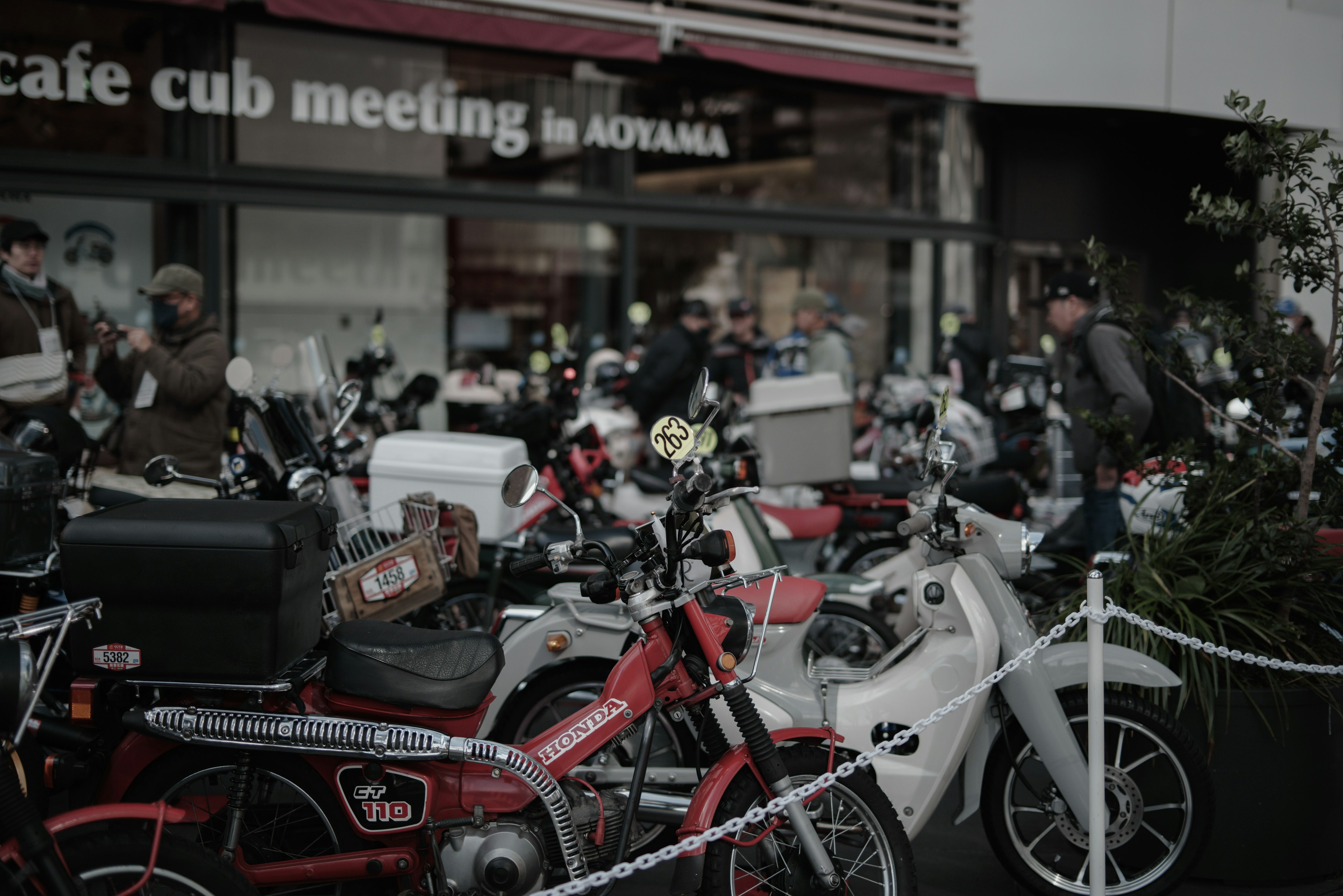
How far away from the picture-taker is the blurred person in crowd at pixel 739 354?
9.25m

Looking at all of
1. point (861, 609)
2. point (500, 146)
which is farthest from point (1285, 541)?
point (500, 146)

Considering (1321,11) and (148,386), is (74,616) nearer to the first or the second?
(148,386)

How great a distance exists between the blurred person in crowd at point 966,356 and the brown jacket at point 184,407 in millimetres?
7391

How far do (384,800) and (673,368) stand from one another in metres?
5.40

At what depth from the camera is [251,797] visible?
2996 millimetres

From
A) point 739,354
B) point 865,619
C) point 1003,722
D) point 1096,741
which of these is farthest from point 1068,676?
point 739,354

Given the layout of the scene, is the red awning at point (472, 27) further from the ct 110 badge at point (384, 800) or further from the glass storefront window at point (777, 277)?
the ct 110 badge at point (384, 800)

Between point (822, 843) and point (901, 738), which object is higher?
point (901, 738)

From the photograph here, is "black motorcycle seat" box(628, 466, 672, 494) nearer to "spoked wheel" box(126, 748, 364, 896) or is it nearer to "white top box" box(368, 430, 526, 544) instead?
"white top box" box(368, 430, 526, 544)

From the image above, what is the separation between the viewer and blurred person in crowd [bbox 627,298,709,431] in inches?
320

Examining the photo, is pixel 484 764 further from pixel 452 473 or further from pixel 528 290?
pixel 528 290

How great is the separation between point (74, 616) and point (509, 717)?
1.53 m

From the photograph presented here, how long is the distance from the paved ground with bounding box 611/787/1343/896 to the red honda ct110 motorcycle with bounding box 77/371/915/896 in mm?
702

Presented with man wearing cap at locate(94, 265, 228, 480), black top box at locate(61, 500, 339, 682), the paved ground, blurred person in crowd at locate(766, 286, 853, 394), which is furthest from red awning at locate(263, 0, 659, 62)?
the paved ground
